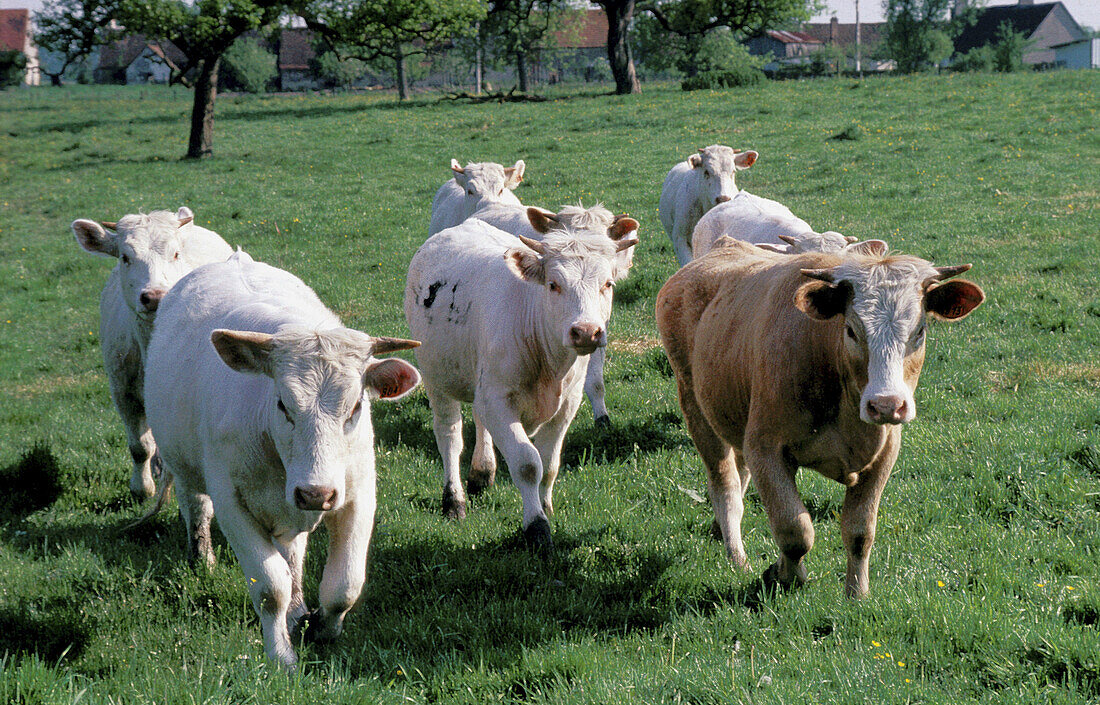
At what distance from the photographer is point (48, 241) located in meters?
18.5

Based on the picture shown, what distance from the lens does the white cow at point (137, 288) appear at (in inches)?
277

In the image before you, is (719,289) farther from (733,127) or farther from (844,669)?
(733,127)

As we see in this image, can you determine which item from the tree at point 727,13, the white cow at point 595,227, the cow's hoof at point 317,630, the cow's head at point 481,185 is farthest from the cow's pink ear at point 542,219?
the tree at point 727,13

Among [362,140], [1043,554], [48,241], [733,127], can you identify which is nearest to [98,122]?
[362,140]

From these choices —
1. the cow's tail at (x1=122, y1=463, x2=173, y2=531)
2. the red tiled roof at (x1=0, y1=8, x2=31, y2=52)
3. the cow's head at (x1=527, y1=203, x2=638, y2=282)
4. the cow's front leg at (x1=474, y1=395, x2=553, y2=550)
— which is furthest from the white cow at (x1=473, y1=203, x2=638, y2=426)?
the red tiled roof at (x1=0, y1=8, x2=31, y2=52)

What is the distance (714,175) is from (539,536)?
7359 millimetres

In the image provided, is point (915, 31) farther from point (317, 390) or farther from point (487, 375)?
point (317, 390)

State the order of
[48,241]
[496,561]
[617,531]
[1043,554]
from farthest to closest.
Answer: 1. [48,241]
2. [617,531]
3. [496,561]
4. [1043,554]

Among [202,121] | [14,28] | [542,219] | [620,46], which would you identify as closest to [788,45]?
[620,46]

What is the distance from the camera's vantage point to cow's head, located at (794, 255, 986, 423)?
372 centimetres

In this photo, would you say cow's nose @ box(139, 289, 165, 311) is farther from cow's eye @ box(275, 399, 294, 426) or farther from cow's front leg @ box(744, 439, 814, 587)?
cow's front leg @ box(744, 439, 814, 587)

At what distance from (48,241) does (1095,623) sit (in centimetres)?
1960

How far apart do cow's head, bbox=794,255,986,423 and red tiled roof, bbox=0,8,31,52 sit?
114 m

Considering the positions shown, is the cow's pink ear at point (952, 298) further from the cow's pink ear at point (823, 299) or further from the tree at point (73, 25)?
the tree at point (73, 25)
